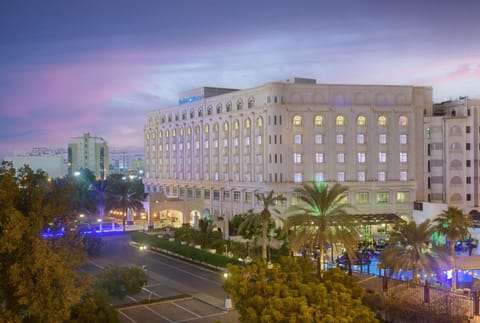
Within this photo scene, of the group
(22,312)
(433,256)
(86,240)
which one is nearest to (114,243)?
(86,240)

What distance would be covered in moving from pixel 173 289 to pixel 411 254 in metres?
16.9

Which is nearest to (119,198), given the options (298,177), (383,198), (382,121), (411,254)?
(298,177)

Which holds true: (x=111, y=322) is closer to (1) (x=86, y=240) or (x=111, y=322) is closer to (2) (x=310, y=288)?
(2) (x=310, y=288)

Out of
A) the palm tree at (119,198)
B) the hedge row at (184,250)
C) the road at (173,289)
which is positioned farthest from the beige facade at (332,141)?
the road at (173,289)

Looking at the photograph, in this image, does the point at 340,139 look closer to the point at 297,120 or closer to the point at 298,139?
the point at 298,139

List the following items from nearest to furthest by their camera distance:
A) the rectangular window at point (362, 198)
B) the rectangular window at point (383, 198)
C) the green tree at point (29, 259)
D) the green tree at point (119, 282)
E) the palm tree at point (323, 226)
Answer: the green tree at point (29, 259) < the green tree at point (119, 282) < the palm tree at point (323, 226) < the rectangular window at point (362, 198) < the rectangular window at point (383, 198)

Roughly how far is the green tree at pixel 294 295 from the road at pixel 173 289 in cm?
1117

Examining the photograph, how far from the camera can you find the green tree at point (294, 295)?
19.0 m

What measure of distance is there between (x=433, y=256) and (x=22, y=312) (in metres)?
25.7

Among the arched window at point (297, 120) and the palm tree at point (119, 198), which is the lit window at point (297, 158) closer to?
the arched window at point (297, 120)

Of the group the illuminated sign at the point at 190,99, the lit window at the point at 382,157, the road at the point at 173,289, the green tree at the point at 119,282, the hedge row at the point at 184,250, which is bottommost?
the road at the point at 173,289

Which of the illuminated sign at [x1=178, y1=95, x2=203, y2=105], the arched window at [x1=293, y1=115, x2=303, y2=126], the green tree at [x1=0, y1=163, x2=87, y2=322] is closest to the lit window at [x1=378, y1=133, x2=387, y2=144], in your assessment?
the arched window at [x1=293, y1=115, x2=303, y2=126]

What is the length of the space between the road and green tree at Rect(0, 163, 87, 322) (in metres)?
13.6

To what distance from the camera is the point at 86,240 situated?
170 ft
